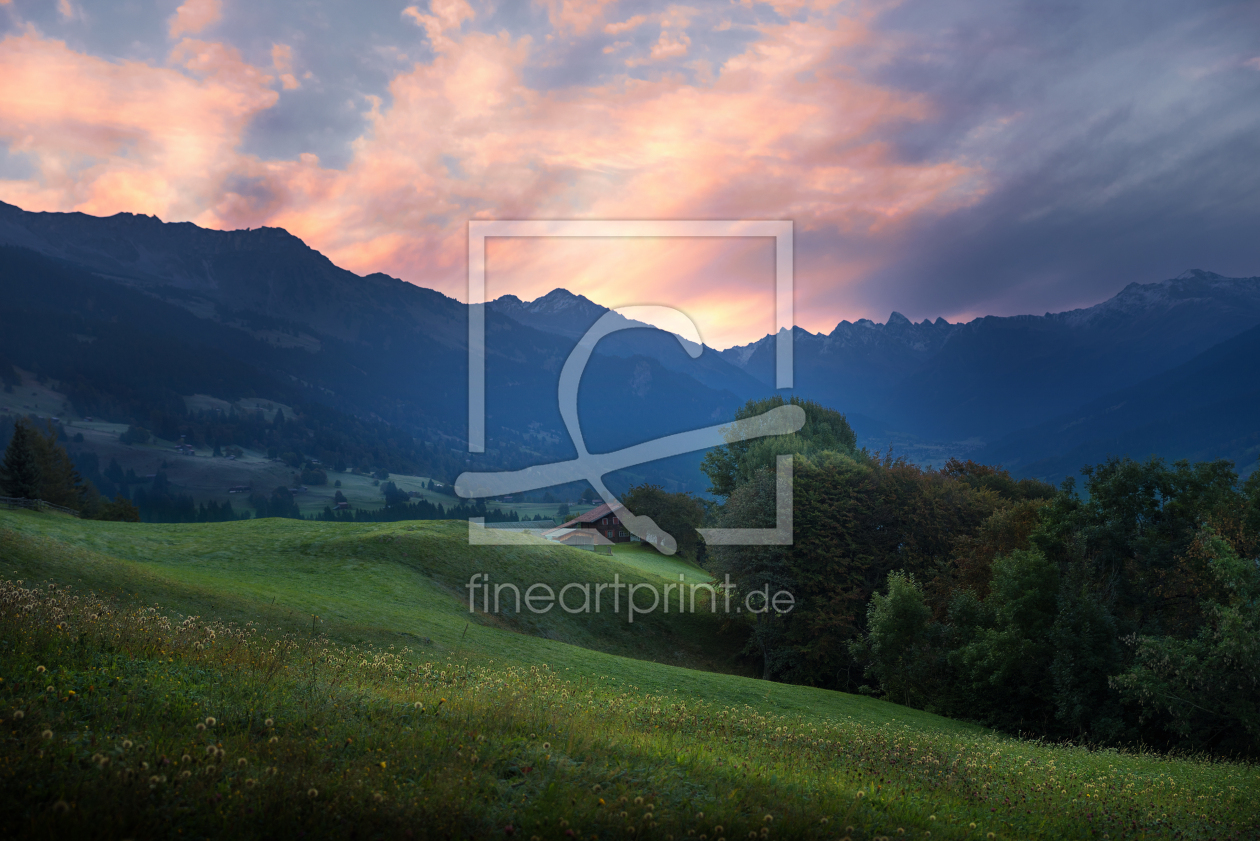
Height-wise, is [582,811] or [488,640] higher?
[582,811]

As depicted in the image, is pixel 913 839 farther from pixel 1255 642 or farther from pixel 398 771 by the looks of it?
pixel 1255 642

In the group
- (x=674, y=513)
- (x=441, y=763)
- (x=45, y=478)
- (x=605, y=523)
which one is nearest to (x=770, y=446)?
(x=674, y=513)

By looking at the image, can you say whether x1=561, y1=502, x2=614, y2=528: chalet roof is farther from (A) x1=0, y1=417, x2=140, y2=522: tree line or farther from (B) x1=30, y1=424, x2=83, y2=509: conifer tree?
(B) x1=30, y1=424, x2=83, y2=509: conifer tree

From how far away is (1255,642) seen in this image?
22750 millimetres

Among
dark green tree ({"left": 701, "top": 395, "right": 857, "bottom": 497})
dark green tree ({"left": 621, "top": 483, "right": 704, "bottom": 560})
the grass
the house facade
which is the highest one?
dark green tree ({"left": 701, "top": 395, "right": 857, "bottom": 497})

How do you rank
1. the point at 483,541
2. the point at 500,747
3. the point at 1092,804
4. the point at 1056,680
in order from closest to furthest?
1. the point at 500,747
2. the point at 1092,804
3. the point at 1056,680
4. the point at 483,541

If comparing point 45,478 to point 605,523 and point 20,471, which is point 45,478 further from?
point 605,523

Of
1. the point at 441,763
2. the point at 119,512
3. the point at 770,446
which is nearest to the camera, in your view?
the point at 441,763

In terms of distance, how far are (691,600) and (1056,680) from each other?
2357cm

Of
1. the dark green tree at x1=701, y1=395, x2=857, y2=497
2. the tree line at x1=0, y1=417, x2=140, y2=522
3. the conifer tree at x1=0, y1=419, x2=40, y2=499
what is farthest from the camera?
the tree line at x1=0, y1=417, x2=140, y2=522

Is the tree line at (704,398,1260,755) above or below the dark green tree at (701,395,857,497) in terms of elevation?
below

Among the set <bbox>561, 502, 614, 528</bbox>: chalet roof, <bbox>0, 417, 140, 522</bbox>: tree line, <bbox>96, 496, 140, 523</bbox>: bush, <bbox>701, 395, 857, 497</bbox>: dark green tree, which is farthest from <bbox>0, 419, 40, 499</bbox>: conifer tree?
<bbox>561, 502, 614, 528</bbox>: chalet roof

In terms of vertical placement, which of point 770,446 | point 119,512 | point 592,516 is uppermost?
point 770,446

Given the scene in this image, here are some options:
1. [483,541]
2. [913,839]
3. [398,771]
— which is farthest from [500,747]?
[483,541]
